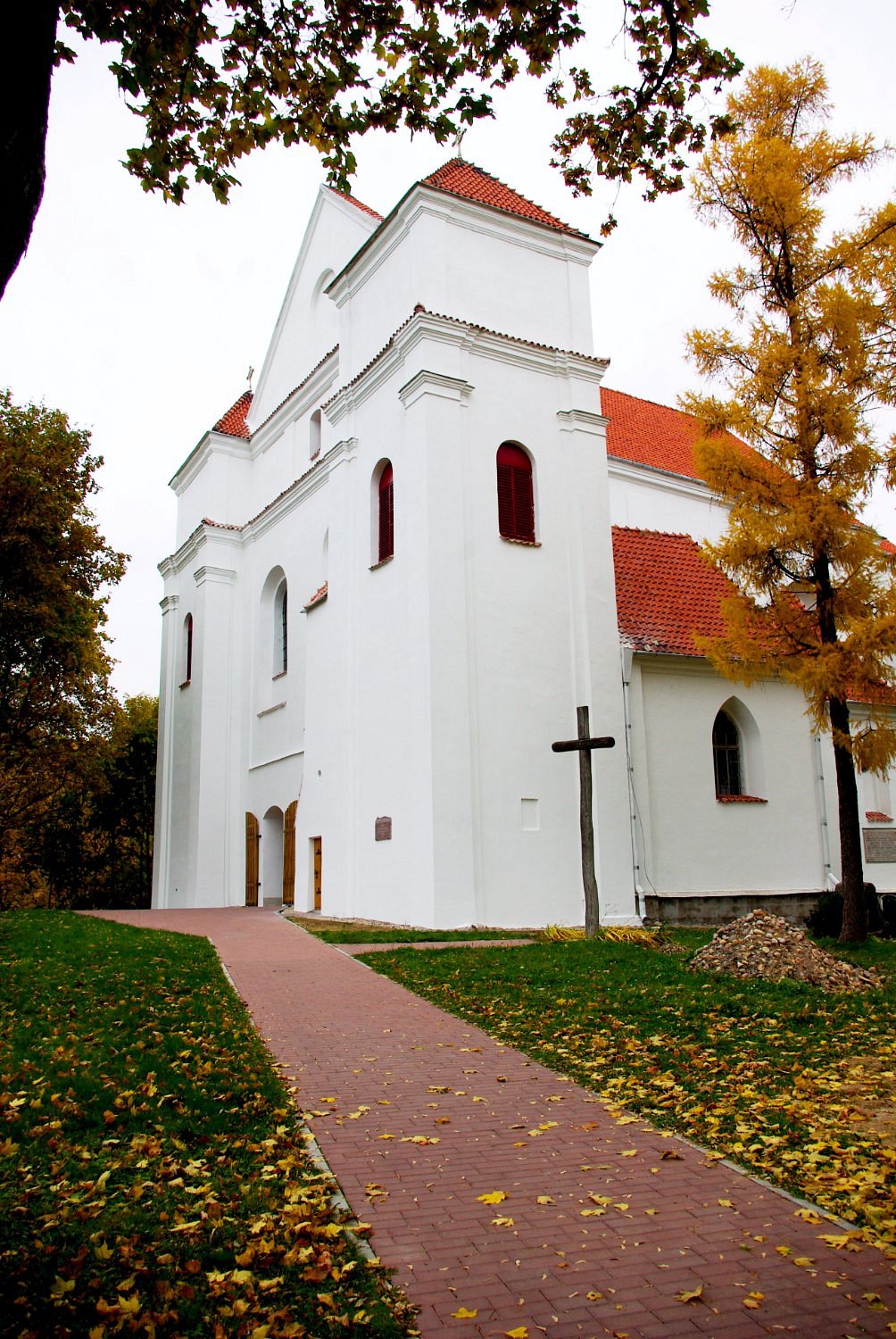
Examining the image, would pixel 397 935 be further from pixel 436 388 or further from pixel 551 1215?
pixel 551 1215

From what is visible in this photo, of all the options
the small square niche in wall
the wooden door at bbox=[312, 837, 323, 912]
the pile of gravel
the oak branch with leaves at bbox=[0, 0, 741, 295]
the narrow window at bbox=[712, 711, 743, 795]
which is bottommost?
the pile of gravel

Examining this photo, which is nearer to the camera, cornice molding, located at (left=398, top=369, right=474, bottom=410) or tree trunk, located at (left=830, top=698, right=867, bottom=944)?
tree trunk, located at (left=830, top=698, right=867, bottom=944)

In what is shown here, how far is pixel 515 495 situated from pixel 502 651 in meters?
3.18

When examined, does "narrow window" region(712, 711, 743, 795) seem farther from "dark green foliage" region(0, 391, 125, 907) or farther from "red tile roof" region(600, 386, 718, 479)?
"dark green foliage" region(0, 391, 125, 907)

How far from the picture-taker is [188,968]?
10.9 meters

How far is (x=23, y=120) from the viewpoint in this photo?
307 centimetres

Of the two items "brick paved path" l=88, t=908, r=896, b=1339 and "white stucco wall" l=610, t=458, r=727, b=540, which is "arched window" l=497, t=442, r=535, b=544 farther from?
"brick paved path" l=88, t=908, r=896, b=1339

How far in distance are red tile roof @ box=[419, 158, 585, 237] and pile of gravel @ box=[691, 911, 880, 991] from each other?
47.7 ft

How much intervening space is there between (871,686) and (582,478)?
744 centimetres

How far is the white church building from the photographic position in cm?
1658

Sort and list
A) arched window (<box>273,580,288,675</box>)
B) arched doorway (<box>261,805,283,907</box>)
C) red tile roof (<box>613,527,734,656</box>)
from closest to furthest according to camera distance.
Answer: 1. red tile roof (<box>613,527,734,656</box>)
2. arched doorway (<box>261,805,283,907</box>)
3. arched window (<box>273,580,288,675</box>)

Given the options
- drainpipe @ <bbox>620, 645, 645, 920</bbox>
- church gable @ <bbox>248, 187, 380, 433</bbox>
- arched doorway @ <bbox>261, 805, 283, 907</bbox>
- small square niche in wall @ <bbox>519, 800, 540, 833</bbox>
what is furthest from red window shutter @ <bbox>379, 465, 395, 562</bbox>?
arched doorway @ <bbox>261, 805, 283, 907</bbox>

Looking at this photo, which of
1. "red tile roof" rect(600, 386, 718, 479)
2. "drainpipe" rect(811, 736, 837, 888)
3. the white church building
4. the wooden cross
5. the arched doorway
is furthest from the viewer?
"red tile roof" rect(600, 386, 718, 479)

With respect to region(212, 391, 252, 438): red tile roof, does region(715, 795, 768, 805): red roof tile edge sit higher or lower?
lower
